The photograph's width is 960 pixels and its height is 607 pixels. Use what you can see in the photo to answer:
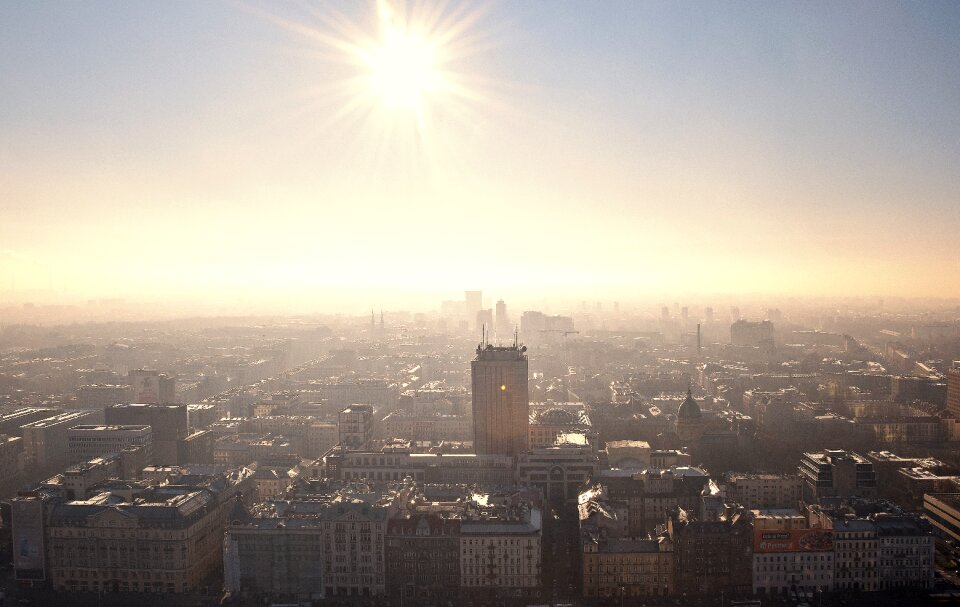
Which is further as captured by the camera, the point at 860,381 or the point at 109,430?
the point at 860,381

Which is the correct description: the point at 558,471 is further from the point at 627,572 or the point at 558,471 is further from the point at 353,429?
the point at 353,429

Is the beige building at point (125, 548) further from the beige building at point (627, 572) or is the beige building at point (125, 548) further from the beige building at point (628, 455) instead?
the beige building at point (628, 455)

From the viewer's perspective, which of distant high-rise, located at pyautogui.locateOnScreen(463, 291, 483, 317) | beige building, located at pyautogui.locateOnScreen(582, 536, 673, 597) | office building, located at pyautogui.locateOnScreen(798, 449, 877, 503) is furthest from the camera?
distant high-rise, located at pyautogui.locateOnScreen(463, 291, 483, 317)

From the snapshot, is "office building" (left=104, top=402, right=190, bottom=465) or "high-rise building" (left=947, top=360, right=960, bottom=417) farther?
"high-rise building" (left=947, top=360, right=960, bottom=417)

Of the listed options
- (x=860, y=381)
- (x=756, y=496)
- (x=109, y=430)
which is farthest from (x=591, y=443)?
(x=860, y=381)

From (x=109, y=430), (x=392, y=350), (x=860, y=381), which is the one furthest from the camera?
(x=392, y=350)

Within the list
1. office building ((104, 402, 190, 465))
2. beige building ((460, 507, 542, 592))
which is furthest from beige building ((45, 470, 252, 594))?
office building ((104, 402, 190, 465))

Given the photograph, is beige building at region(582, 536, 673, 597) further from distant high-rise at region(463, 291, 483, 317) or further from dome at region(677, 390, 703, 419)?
distant high-rise at region(463, 291, 483, 317)

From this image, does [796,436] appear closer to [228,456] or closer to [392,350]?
[228,456]
